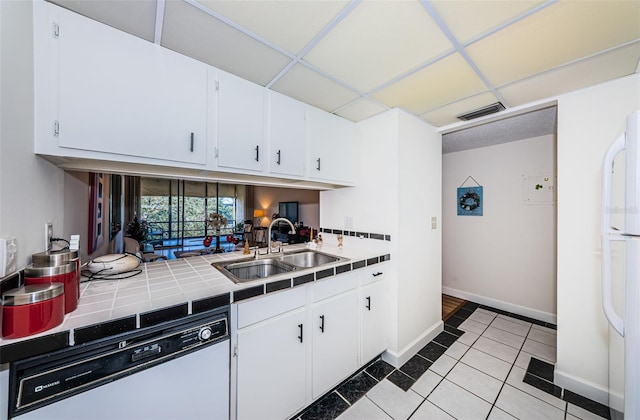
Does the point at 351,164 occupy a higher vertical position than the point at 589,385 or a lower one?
higher

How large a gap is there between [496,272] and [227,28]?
3925 mm

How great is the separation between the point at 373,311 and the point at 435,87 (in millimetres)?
1855

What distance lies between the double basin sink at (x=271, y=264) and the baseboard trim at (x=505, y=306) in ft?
8.61

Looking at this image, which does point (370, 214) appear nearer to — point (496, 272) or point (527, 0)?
point (527, 0)

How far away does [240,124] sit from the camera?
61.4 inches

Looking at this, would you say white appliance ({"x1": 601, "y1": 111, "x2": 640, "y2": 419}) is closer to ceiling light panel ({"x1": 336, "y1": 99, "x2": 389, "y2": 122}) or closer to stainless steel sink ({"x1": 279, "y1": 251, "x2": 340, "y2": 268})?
ceiling light panel ({"x1": 336, "y1": 99, "x2": 389, "y2": 122})

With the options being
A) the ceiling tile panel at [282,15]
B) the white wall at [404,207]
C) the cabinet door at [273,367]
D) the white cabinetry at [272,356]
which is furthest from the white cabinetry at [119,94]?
the white wall at [404,207]

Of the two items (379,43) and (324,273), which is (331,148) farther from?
(324,273)

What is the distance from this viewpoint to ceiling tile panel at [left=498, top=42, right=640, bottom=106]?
1.36 meters

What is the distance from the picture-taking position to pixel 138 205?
6.00 metres

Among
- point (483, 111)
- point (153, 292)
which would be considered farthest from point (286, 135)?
point (483, 111)

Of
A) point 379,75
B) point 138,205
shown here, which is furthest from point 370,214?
point 138,205

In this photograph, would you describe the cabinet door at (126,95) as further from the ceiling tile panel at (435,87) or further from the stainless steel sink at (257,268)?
the ceiling tile panel at (435,87)

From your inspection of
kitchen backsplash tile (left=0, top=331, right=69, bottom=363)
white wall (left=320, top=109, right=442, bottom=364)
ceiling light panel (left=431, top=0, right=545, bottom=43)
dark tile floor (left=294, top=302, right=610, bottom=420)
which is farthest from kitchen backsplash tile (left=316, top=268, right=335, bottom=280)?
ceiling light panel (left=431, top=0, right=545, bottom=43)
